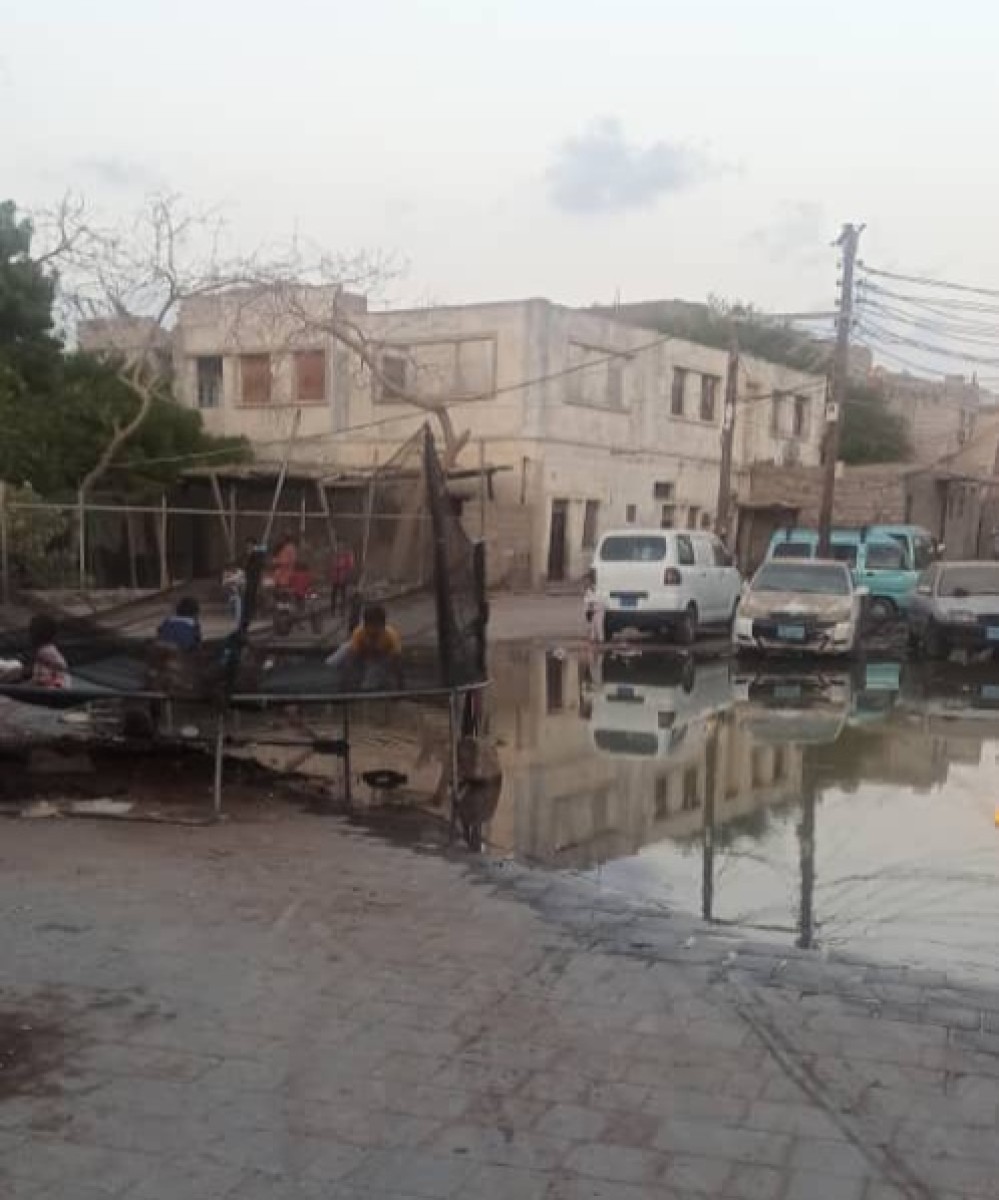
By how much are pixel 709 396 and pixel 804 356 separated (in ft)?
57.6

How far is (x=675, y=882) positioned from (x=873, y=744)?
528cm

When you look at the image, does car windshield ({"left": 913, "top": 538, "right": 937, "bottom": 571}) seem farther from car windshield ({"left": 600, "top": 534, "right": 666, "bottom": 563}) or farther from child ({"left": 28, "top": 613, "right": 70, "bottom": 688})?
child ({"left": 28, "top": 613, "right": 70, "bottom": 688})

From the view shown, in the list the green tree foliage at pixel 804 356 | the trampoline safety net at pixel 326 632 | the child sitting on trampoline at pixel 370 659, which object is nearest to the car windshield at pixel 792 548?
the trampoline safety net at pixel 326 632

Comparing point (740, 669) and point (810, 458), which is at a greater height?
point (810, 458)

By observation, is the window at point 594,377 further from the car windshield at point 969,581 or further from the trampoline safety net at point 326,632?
the trampoline safety net at point 326,632

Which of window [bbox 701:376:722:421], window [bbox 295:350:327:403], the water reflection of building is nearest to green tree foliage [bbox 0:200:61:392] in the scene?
window [bbox 295:350:327:403]

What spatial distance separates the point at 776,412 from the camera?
44.2 meters

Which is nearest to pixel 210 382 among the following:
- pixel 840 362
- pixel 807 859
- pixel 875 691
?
pixel 840 362

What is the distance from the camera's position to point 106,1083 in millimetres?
4113

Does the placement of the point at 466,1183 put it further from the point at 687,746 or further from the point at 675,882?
the point at 687,746

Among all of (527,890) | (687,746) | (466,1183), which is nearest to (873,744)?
(687,746)

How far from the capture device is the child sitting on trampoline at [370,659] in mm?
8648

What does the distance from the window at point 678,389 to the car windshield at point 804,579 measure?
18538mm

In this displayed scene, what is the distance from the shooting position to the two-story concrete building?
3186 cm
